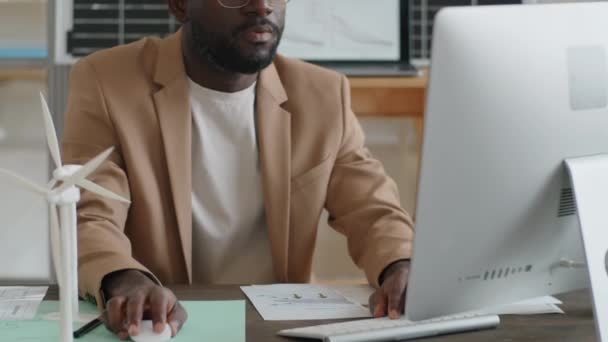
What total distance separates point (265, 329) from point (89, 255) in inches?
13.9

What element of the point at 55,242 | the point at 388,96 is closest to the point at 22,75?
the point at 388,96

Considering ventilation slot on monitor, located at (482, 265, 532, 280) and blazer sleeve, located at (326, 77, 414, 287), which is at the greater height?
ventilation slot on monitor, located at (482, 265, 532, 280)

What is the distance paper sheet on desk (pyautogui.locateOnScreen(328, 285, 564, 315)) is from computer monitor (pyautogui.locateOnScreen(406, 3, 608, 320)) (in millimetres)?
311

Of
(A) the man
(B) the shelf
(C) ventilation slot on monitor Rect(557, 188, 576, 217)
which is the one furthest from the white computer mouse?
(B) the shelf

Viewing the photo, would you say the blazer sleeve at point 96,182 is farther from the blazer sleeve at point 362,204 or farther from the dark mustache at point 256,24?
the blazer sleeve at point 362,204

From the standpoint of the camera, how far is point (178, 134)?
169 cm

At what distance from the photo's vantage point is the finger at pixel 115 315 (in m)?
1.19

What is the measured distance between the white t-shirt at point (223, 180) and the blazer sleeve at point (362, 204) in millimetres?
166

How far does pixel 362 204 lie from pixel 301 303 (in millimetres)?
425

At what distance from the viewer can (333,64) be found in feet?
10.8

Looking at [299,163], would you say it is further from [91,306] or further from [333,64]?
[333,64]

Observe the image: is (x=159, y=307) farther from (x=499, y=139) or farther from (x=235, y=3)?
(x=235, y=3)

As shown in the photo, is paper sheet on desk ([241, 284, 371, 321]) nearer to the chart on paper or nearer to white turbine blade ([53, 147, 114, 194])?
white turbine blade ([53, 147, 114, 194])

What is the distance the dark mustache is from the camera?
1705mm
